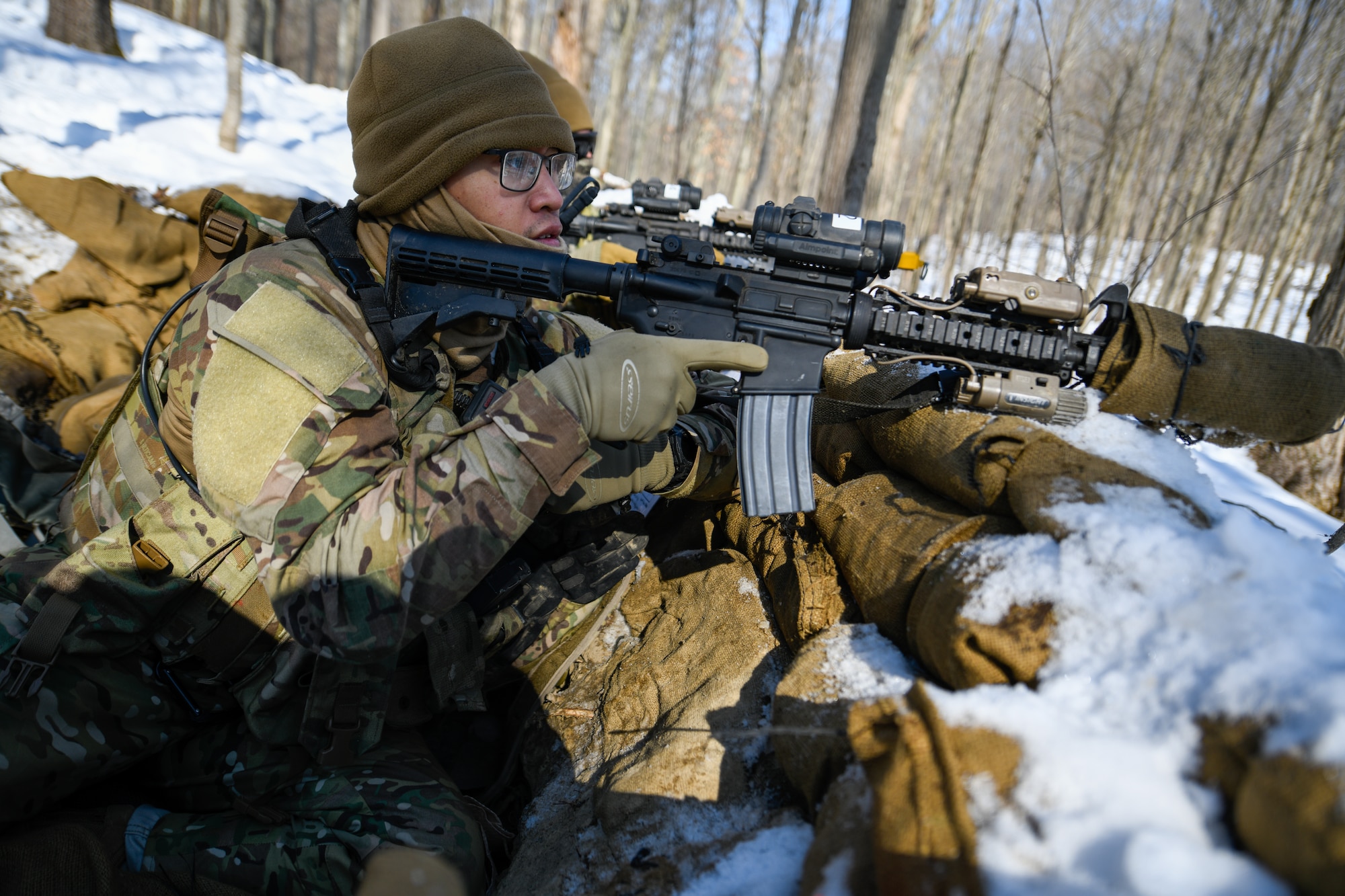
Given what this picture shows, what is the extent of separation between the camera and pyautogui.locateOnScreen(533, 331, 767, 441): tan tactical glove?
179 centimetres

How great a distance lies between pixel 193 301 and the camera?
1.89 m

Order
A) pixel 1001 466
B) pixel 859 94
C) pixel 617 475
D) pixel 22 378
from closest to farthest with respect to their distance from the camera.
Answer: pixel 1001 466 < pixel 617 475 < pixel 22 378 < pixel 859 94

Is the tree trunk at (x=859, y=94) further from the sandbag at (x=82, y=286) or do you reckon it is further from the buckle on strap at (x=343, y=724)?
the sandbag at (x=82, y=286)

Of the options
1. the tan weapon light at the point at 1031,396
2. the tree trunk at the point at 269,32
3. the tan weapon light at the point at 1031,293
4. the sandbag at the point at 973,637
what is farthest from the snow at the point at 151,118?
the tree trunk at the point at 269,32

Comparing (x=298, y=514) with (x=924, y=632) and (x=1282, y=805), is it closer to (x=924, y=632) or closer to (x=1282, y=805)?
(x=924, y=632)

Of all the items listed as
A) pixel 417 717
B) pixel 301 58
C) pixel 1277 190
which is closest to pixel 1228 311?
pixel 1277 190

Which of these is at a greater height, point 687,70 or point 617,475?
point 687,70

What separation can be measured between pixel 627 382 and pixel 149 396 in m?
1.38

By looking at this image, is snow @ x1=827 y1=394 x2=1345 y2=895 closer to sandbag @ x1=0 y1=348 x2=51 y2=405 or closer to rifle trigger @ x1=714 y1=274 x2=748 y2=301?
rifle trigger @ x1=714 y1=274 x2=748 y2=301

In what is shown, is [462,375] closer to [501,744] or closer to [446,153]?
[446,153]

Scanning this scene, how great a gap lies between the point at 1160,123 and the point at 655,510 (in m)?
22.2

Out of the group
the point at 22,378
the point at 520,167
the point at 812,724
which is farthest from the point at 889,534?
the point at 22,378

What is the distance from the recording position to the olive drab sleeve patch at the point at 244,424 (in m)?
1.60

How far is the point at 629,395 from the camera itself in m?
1.83
